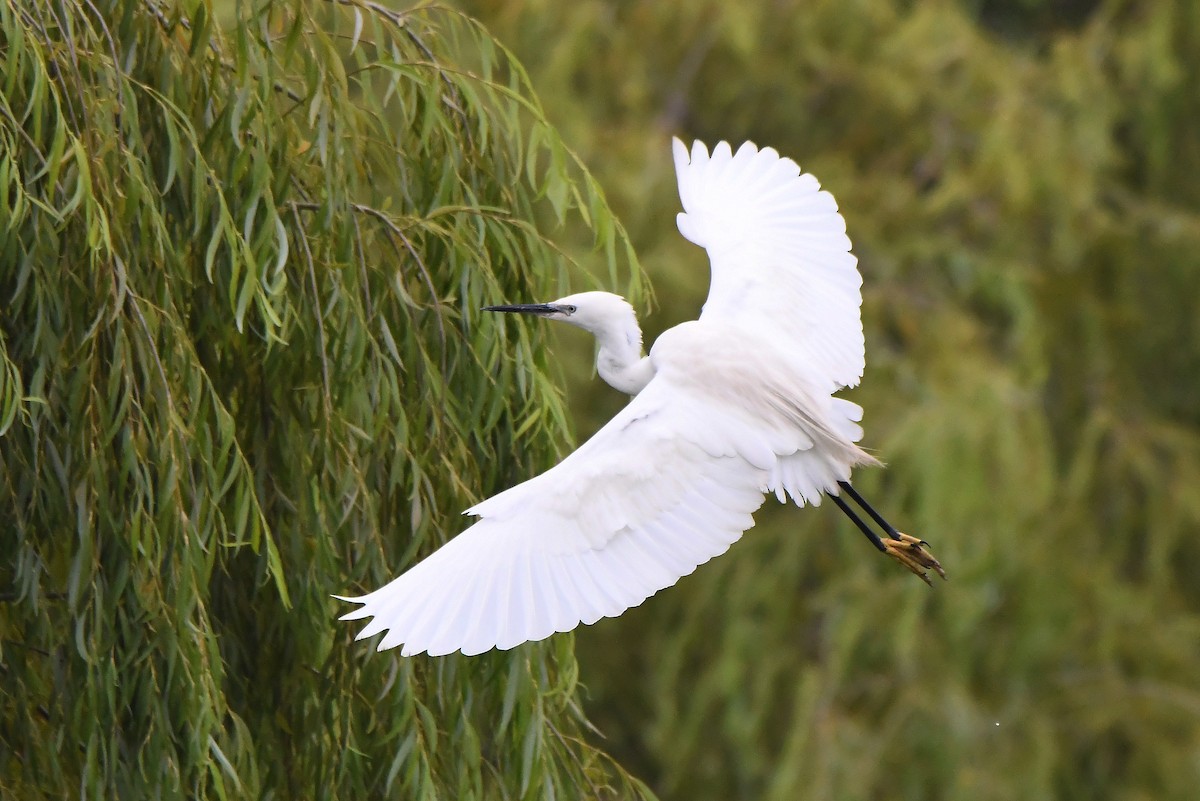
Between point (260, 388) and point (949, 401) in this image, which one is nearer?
point (260, 388)

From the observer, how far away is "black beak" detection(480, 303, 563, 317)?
2.46m

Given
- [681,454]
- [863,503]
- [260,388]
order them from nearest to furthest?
[260,388]
[681,454]
[863,503]

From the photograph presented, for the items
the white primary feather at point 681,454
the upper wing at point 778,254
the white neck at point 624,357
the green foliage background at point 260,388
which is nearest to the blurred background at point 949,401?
the upper wing at point 778,254

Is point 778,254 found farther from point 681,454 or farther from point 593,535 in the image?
point 593,535

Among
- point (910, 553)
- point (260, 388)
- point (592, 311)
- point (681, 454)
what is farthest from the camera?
point (910, 553)

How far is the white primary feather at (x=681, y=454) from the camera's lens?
88.7 inches

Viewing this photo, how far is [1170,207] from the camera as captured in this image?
6.52 m

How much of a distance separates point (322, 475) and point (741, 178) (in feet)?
4.44

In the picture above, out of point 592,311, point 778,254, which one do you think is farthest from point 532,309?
point 778,254

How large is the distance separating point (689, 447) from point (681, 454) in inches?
0.7

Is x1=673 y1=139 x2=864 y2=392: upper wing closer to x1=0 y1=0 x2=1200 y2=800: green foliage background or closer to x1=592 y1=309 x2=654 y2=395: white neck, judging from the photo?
x1=592 y1=309 x2=654 y2=395: white neck

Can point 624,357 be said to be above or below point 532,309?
below

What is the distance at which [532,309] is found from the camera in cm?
257

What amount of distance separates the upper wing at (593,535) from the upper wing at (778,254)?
1.62ft
